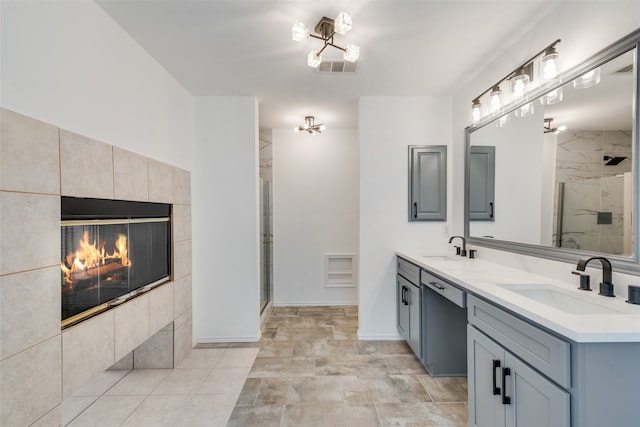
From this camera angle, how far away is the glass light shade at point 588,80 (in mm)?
1559

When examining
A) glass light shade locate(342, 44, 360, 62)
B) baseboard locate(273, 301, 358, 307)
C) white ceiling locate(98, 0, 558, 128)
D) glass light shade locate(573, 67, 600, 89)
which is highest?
white ceiling locate(98, 0, 558, 128)

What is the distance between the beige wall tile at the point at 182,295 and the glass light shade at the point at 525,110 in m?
3.08

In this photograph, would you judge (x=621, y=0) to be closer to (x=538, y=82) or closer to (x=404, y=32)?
(x=538, y=82)

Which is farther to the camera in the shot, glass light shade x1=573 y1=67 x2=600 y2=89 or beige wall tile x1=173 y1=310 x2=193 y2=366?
beige wall tile x1=173 y1=310 x2=193 y2=366

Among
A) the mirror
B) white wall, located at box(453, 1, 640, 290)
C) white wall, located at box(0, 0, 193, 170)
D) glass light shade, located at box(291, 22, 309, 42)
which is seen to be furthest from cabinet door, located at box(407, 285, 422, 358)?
white wall, located at box(0, 0, 193, 170)

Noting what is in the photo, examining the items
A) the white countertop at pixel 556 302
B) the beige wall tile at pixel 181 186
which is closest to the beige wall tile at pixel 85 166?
the beige wall tile at pixel 181 186

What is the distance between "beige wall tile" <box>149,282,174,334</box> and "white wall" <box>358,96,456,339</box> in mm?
1841

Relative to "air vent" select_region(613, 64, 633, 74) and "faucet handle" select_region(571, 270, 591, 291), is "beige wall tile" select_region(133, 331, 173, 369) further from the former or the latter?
"air vent" select_region(613, 64, 633, 74)

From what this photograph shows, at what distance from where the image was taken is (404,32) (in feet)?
6.72

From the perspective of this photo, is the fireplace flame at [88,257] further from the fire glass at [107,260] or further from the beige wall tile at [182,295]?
the beige wall tile at [182,295]

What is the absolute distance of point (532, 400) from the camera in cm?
123

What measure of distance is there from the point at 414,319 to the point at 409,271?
0.43 m

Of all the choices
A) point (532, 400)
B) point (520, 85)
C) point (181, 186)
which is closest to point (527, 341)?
point (532, 400)

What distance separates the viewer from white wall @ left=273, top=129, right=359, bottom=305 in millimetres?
4410
